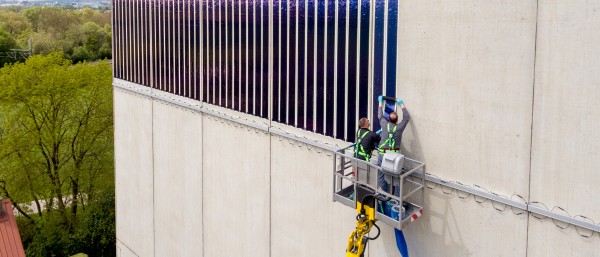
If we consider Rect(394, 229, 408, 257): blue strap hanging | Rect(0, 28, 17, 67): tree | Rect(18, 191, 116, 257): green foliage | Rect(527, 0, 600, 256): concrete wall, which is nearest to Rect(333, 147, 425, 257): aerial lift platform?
Rect(394, 229, 408, 257): blue strap hanging

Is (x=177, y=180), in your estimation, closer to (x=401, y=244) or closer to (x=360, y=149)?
(x=360, y=149)

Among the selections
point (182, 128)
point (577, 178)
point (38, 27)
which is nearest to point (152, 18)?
point (182, 128)

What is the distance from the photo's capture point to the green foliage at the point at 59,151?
27500 mm

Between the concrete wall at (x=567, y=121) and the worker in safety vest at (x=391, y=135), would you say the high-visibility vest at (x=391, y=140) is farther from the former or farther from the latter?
the concrete wall at (x=567, y=121)

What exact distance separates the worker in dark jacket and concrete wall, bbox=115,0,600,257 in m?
0.59

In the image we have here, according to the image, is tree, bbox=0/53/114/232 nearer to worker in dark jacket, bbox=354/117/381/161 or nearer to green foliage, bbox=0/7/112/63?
green foliage, bbox=0/7/112/63

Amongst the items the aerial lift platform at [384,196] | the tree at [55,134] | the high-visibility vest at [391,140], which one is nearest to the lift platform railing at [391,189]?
the aerial lift platform at [384,196]

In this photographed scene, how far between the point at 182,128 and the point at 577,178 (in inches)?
396

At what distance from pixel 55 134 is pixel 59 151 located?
138 cm

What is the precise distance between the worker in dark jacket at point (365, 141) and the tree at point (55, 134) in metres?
24.1

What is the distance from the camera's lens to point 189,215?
14156 millimetres

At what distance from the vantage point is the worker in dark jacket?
8.32m

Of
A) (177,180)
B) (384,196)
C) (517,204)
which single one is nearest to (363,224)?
(384,196)

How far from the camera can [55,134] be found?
95.4 ft
